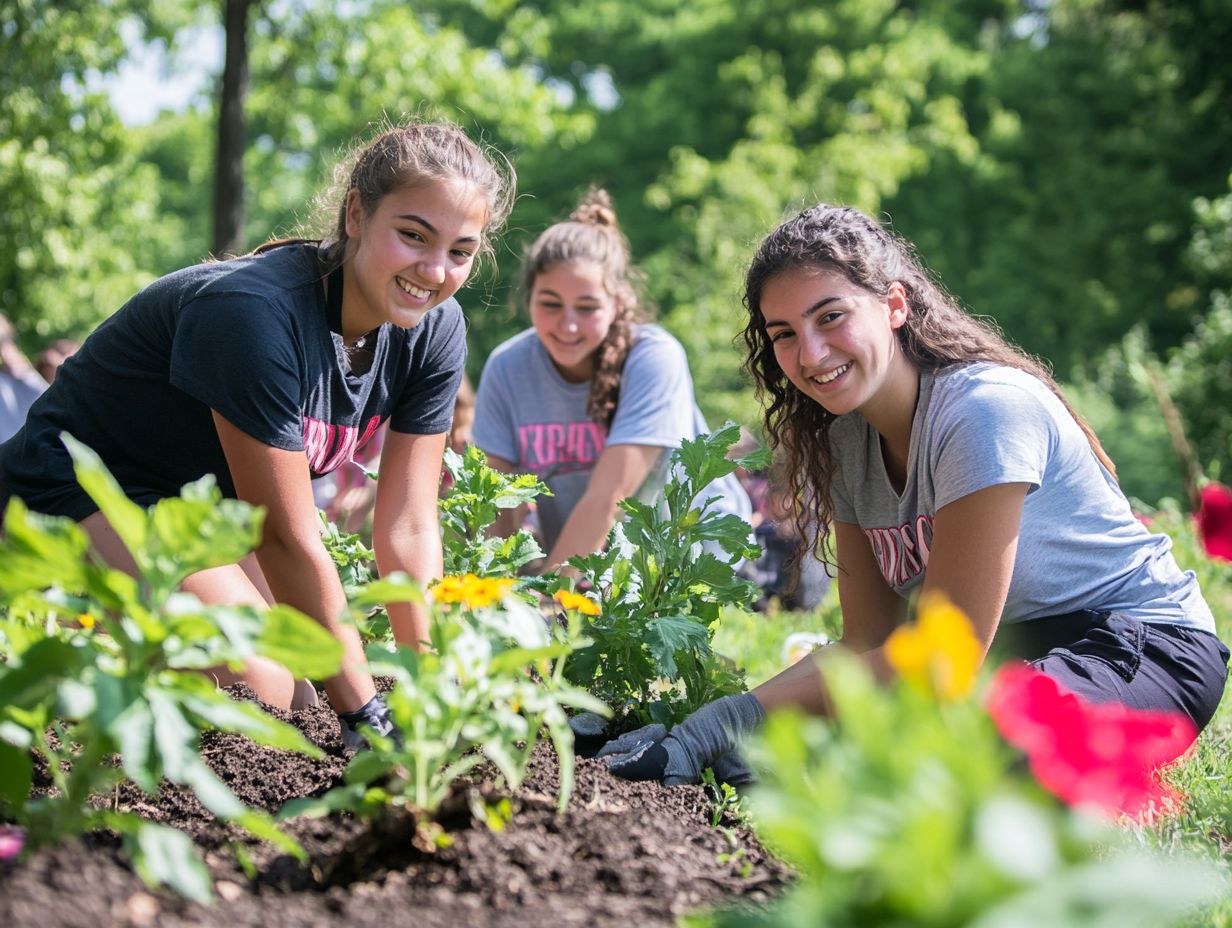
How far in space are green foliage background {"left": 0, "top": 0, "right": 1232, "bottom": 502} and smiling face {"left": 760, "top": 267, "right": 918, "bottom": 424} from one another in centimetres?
609

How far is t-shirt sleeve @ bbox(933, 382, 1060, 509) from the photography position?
2.37 meters

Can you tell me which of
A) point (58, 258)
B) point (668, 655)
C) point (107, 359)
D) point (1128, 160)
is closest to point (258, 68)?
point (58, 258)

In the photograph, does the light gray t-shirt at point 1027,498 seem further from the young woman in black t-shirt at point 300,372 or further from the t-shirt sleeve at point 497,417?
the t-shirt sleeve at point 497,417

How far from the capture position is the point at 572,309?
→ 419cm

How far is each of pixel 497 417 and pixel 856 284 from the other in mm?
2011

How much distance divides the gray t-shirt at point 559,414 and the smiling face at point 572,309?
15cm

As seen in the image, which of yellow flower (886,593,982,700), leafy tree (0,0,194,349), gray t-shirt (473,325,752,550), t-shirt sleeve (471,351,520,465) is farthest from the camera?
leafy tree (0,0,194,349)

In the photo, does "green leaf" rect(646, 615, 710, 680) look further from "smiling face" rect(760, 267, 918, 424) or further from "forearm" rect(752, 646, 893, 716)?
"smiling face" rect(760, 267, 918, 424)

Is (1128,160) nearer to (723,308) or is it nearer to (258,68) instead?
(723,308)

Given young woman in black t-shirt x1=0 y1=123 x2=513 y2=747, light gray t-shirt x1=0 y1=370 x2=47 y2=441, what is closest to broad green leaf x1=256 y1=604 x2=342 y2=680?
young woman in black t-shirt x1=0 y1=123 x2=513 y2=747

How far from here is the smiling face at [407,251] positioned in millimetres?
2674

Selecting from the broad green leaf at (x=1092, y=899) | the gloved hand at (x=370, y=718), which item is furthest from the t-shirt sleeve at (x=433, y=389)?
the broad green leaf at (x=1092, y=899)

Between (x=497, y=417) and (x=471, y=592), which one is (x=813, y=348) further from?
(x=497, y=417)

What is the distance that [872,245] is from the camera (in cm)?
268
